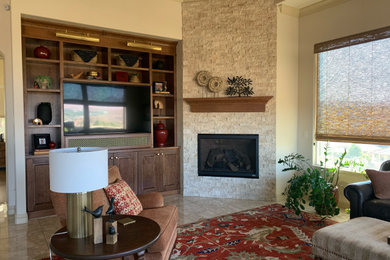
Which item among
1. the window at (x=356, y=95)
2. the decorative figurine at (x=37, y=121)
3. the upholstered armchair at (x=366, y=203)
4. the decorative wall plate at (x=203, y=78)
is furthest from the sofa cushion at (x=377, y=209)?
the decorative figurine at (x=37, y=121)

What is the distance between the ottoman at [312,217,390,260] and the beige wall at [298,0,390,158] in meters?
2.45

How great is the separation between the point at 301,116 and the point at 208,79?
1.78m

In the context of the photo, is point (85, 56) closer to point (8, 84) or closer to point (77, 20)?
point (77, 20)

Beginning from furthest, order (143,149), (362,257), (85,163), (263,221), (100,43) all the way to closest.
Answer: (143,149)
(100,43)
(263,221)
(362,257)
(85,163)

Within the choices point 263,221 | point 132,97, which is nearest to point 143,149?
point 132,97

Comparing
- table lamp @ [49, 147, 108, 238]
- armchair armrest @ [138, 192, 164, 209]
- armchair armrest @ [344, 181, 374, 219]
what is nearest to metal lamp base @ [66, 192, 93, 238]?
table lamp @ [49, 147, 108, 238]

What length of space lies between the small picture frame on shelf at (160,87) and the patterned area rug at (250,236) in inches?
98.5

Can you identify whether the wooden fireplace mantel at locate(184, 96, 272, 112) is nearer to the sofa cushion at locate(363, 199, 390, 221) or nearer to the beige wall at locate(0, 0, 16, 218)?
the sofa cushion at locate(363, 199, 390, 221)

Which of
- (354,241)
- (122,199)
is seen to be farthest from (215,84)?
(354,241)

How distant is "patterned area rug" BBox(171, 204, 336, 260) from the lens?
112 inches

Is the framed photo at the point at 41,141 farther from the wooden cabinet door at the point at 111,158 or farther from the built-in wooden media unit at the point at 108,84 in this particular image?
the wooden cabinet door at the point at 111,158

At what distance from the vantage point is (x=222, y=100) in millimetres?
4863

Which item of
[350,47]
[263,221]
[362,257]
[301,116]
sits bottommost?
[263,221]

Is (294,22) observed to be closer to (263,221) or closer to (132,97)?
(132,97)
